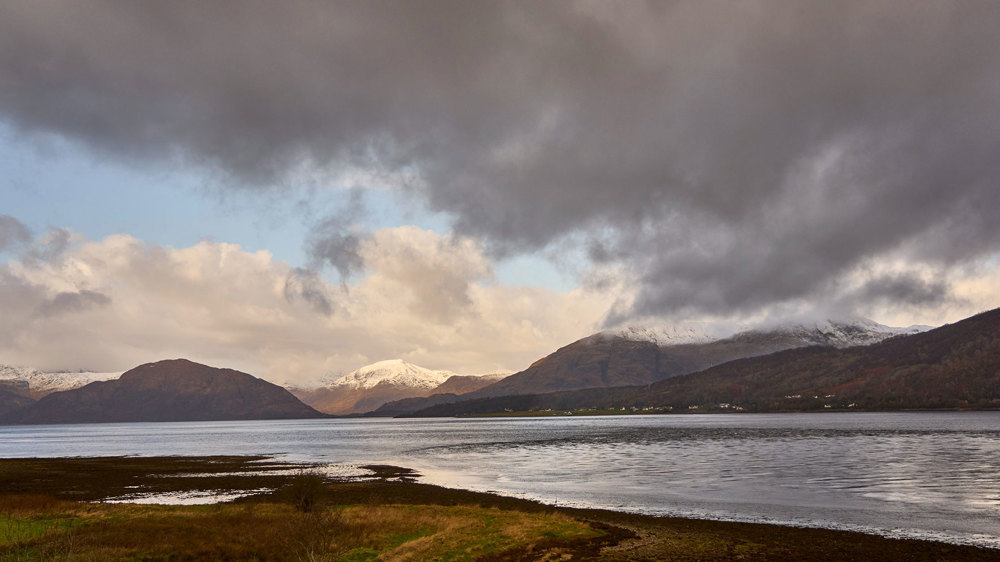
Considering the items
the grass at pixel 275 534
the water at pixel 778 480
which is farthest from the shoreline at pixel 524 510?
the water at pixel 778 480

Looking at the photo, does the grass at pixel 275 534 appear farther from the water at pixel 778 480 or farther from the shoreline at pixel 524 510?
the water at pixel 778 480

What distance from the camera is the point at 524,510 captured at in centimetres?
5253

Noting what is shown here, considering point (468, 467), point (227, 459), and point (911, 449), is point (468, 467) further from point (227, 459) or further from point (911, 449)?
point (911, 449)

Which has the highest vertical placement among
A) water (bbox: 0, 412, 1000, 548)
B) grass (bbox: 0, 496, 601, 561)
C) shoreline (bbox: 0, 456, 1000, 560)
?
grass (bbox: 0, 496, 601, 561)

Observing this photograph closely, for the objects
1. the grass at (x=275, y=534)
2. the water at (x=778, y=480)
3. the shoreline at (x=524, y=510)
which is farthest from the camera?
the water at (x=778, y=480)

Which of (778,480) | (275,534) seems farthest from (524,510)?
(778,480)

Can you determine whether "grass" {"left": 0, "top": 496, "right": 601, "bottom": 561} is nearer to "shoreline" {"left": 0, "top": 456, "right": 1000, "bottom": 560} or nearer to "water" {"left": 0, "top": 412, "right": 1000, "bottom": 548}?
"shoreline" {"left": 0, "top": 456, "right": 1000, "bottom": 560}

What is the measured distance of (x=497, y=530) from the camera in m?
39.0

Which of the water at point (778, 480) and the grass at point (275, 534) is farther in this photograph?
the water at point (778, 480)

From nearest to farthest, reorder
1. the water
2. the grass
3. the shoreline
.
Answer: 1. the grass
2. the shoreline
3. the water

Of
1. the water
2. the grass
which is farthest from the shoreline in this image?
the water

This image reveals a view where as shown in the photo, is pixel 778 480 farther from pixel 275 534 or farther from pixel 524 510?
pixel 275 534

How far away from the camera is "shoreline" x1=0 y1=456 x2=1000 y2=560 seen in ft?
113

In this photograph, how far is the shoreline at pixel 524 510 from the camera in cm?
3438
